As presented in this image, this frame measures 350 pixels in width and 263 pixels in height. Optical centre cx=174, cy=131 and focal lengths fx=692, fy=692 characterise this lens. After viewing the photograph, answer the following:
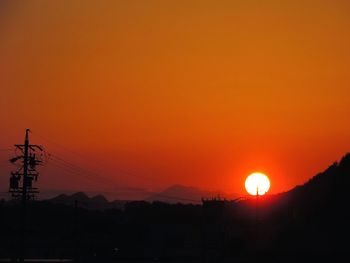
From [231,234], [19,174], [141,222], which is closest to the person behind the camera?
[19,174]

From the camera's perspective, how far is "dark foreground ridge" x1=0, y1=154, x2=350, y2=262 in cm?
6051

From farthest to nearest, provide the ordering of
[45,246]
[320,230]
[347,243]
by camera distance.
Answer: [45,246]
[320,230]
[347,243]

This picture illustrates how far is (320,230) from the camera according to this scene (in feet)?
195

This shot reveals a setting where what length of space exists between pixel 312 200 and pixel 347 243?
18.2 metres

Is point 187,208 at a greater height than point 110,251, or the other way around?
point 187,208

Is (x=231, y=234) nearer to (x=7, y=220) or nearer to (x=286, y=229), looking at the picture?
(x=286, y=229)

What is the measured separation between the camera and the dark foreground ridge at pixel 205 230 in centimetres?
6051

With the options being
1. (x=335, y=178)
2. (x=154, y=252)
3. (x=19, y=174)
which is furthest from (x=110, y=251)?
(x=335, y=178)

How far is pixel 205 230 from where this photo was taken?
93.6m

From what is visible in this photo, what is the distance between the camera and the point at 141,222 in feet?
449

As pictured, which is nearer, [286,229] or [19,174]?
[286,229]

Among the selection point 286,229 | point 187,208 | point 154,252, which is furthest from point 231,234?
point 187,208

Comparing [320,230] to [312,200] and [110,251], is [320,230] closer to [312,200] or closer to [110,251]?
[312,200]

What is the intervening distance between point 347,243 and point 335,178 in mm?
13892
